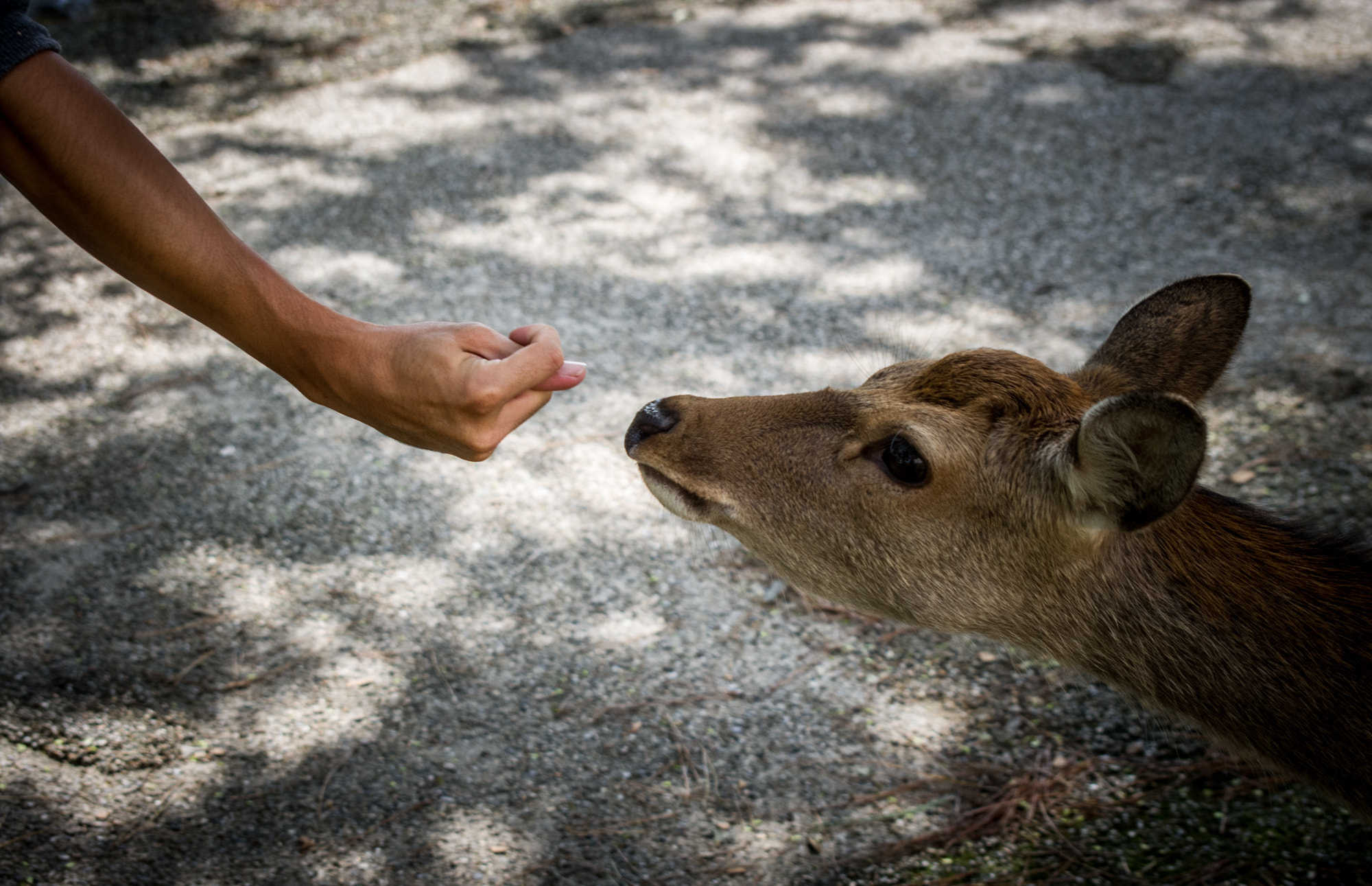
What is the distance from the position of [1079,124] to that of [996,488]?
18.5ft

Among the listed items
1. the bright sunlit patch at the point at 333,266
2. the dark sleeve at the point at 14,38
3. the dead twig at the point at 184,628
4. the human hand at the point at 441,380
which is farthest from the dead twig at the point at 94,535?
the dark sleeve at the point at 14,38

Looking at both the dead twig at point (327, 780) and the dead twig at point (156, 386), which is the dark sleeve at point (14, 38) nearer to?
the dead twig at point (327, 780)

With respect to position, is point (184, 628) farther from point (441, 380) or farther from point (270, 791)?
point (441, 380)

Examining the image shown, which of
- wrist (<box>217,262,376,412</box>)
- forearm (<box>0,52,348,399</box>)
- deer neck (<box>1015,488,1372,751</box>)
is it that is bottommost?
deer neck (<box>1015,488,1372,751</box>)

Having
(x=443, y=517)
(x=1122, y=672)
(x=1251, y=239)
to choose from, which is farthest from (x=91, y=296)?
(x=1251, y=239)

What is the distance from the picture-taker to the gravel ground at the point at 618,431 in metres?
3.29

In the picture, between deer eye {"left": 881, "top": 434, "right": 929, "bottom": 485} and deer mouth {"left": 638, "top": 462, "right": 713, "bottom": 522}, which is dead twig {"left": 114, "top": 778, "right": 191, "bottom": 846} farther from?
deer eye {"left": 881, "top": 434, "right": 929, "bottom": 485}

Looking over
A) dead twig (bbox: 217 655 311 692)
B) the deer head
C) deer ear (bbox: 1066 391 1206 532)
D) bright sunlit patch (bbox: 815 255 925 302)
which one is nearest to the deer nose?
the deer head

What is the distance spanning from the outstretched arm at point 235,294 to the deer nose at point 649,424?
0.24 meters

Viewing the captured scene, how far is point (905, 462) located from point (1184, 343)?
39.5 inches

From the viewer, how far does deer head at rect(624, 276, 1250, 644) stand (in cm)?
261

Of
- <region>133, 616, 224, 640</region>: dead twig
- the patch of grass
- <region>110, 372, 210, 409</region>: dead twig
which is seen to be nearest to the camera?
the patch of grass

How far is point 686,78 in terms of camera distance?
7910 mm

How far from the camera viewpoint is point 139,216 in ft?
7.84
